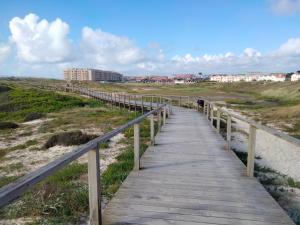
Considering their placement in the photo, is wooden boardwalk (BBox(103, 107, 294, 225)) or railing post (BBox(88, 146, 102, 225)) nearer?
railing post (BBox(88, 146, 102, 225))

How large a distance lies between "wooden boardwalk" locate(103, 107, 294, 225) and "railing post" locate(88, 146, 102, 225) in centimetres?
25

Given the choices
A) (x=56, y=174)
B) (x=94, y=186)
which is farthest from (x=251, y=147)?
(x=56, y=174)

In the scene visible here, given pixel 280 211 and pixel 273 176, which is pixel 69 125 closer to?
pixel 273 176

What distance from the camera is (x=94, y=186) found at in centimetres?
322

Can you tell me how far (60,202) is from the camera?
206 inches

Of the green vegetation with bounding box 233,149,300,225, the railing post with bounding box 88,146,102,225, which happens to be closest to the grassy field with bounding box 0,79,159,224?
the railing post with bounding box 88,146,102,225

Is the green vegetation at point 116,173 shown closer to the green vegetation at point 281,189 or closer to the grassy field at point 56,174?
the grassy field at point 56,174

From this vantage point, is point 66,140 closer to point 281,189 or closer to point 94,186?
point 281,189

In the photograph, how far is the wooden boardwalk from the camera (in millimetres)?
3566

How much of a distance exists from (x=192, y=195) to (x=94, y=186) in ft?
5.28

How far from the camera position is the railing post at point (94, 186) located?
320 centimetres

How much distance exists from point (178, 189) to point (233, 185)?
90 centimetres

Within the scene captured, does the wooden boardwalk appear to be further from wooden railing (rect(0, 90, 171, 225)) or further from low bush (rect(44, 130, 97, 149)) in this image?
low bush (rect(44, 130, 97, 149))

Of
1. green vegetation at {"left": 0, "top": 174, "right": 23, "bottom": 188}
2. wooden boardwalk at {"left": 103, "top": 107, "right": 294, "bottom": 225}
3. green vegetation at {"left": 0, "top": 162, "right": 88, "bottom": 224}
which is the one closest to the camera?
wooden boardwalk at {"left": 103, "top": 107, "right": 294, "bottom": 225}
